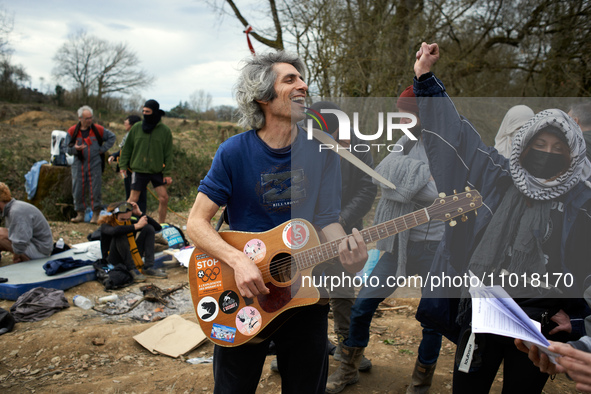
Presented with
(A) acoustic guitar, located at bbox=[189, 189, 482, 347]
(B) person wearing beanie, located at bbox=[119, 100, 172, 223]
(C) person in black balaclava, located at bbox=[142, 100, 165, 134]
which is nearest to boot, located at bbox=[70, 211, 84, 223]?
(B) person wearing beanie, located at bbox=[119, 100, 172, 223]

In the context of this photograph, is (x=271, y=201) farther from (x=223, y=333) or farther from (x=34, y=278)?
(x=34, y=278)

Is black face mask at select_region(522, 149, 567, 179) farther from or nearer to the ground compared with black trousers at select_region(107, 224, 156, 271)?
farther from the ground

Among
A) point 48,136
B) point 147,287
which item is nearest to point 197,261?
point 147,287

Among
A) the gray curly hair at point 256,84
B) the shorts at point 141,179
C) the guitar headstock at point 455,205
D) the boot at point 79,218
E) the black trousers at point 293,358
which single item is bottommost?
the boot at point 79,218

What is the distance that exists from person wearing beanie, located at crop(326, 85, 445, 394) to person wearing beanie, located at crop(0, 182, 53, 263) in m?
4.75

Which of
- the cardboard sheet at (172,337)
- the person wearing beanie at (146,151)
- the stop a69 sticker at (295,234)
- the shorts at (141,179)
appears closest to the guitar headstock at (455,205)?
the stop a69 sticker at (295,234)

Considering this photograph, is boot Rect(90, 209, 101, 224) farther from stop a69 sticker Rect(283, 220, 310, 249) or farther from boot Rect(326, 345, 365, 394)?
stop a69 sticker Rect(283, 220, 310, 249)

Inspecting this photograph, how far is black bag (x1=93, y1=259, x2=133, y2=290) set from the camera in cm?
559

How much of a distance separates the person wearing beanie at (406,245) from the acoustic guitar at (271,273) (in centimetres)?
35

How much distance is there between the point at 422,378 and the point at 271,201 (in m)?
1.84

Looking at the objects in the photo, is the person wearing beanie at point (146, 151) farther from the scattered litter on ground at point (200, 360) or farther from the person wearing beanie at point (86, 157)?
the scattered litter on ground at point (200, 360)

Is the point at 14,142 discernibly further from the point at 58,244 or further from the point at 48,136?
the point at 58,244

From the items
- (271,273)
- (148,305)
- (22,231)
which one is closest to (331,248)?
(271,273)

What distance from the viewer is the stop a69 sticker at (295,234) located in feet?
6.96
